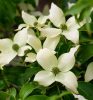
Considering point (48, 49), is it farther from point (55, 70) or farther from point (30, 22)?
point (30, 22)

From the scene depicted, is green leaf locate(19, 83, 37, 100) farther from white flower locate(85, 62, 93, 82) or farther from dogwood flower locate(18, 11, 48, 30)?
dogwood flower locate(18, 11, 48, 30)

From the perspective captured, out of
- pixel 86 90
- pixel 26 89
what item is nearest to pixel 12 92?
pixel 26 89

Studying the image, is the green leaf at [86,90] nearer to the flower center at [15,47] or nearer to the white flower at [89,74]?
the white flower at [89,74]

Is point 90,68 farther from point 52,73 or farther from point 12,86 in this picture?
point 12,86

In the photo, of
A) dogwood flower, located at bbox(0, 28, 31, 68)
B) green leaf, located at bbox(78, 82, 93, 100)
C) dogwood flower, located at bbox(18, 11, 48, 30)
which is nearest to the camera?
green leaf, located at bbox(78, 82, 93, 100)

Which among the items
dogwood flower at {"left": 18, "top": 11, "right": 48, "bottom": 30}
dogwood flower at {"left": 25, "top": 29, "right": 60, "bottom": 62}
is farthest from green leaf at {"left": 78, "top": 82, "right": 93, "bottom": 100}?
dogwood flower at {"left": 18, "top": 11, "right": 48, "bottom": 30}

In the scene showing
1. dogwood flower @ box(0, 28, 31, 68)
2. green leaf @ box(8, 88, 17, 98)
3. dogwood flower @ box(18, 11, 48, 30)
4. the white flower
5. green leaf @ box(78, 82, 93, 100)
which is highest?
dogwood flower @ box(18, 11, 48, 30)
